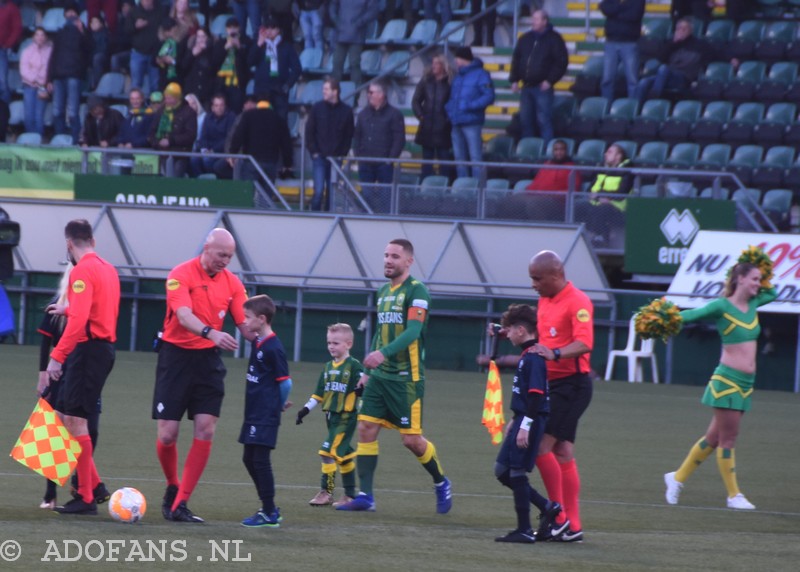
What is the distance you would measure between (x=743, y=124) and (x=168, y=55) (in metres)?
10.2

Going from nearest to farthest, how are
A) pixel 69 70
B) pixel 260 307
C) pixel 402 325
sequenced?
pixel 260 307
pixel 402 325
pixel 69 70

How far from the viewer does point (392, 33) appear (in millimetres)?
28594

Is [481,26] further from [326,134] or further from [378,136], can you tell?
[326,134]

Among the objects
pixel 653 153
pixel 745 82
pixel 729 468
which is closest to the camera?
pixel 729 468

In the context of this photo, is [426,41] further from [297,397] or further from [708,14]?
[297,397]

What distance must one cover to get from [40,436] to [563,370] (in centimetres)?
332

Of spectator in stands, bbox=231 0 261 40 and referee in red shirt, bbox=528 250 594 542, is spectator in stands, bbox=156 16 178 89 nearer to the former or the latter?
spectator in stands, bbox=231 0 261 40

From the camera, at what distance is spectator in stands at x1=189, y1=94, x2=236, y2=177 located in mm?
24438

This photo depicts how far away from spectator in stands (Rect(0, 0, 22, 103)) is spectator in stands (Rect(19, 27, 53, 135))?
387 mm

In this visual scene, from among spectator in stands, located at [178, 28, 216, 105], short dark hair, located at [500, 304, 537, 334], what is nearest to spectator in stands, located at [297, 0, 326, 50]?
spectator in stands, located at [178, 28, 216, 105]

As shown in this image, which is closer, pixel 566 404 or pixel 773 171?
pixel 566 404

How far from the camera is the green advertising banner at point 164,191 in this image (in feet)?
75.3

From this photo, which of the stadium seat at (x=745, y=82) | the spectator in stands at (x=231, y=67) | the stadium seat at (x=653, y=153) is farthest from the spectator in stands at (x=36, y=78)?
the stadium seat at (x=745, y=82)

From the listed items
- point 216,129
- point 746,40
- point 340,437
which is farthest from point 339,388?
point 746,40
